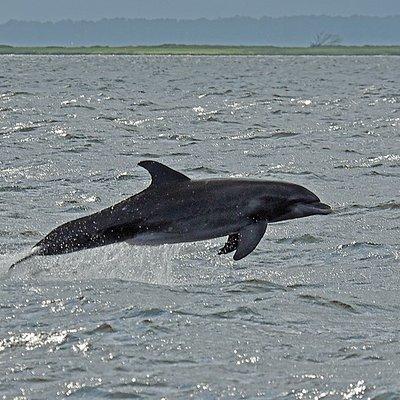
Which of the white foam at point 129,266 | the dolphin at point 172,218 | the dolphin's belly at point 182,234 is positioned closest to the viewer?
the dolphin at point 172,218

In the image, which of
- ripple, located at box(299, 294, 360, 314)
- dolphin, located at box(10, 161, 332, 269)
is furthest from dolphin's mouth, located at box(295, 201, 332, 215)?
ripple, located at box(299, 294, 360, 314)

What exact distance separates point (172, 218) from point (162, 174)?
0.52 m

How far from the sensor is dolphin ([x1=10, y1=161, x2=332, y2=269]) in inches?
561

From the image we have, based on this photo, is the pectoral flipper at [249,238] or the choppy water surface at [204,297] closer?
the choppy water surface at [204,297]

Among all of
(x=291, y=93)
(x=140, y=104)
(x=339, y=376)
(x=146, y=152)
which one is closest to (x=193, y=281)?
(x=339, y=376)

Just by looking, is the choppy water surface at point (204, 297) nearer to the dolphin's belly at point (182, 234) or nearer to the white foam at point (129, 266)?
the white foam at point (129, 266)

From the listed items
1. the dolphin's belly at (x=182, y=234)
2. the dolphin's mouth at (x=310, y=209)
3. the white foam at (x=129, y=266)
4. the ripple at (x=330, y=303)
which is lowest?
the white foam at (x=129, y=266)

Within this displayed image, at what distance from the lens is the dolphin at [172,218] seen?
14.3 m

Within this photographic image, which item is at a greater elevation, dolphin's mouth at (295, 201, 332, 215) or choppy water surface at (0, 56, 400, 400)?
dolphin's mouth at (295, 201, 332, 215)

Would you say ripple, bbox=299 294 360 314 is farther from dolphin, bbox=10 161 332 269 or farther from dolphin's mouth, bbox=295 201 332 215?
dolphin's mouth, bbox=295 201 332 215

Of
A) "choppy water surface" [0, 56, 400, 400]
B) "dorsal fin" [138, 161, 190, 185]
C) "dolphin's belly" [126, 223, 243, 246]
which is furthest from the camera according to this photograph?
"dolphin's belly" [126, 223, 243, 246]

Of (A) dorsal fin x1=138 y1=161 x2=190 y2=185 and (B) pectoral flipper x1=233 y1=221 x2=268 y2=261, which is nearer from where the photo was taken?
(B) pectoral flipper x1=233 y1=221 x2=268 y2=261

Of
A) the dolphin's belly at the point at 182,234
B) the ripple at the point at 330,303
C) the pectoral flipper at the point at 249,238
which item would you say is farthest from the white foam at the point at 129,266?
the ripple at the point at 330,303

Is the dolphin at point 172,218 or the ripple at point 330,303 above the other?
the dolphin at point 172,218
